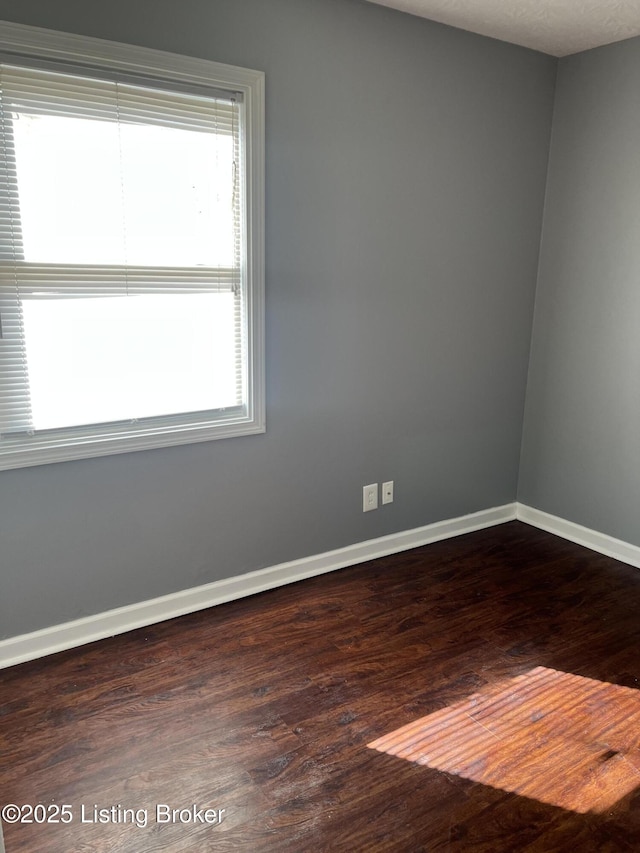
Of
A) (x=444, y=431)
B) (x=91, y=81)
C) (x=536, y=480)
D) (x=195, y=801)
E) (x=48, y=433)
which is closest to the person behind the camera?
(x=195, y=801)

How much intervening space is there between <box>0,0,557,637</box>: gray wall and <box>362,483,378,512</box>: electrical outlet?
0.05 metres

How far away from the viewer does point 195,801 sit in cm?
177

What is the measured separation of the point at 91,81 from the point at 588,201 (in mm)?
2363

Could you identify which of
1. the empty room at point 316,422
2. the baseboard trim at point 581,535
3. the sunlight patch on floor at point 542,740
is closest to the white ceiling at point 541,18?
the empty room at point 316,422

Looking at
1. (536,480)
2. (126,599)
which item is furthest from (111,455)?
(536,480)

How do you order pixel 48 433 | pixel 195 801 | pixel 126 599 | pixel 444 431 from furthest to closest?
pixel 444 431 < pixel 126 599 < pixel 48 433 < pixel 195 801

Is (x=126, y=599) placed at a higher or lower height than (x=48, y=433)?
lower

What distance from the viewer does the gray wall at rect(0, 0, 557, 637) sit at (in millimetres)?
2363

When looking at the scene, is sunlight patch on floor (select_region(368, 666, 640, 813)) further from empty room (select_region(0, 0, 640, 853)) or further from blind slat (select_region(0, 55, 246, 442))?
blind slat (select_region(0, 55, 246, 442))

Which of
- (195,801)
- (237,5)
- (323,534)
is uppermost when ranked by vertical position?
(237,5)

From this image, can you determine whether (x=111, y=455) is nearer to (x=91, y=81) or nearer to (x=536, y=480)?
(x=91, y=81)

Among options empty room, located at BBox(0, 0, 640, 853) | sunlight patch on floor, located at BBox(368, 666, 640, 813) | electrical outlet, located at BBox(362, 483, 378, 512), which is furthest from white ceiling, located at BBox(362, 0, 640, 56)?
sunlight patch on floor, located at BBox(368, 666, 640, 813)

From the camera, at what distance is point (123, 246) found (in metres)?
2.31

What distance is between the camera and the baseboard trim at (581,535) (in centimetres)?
322
